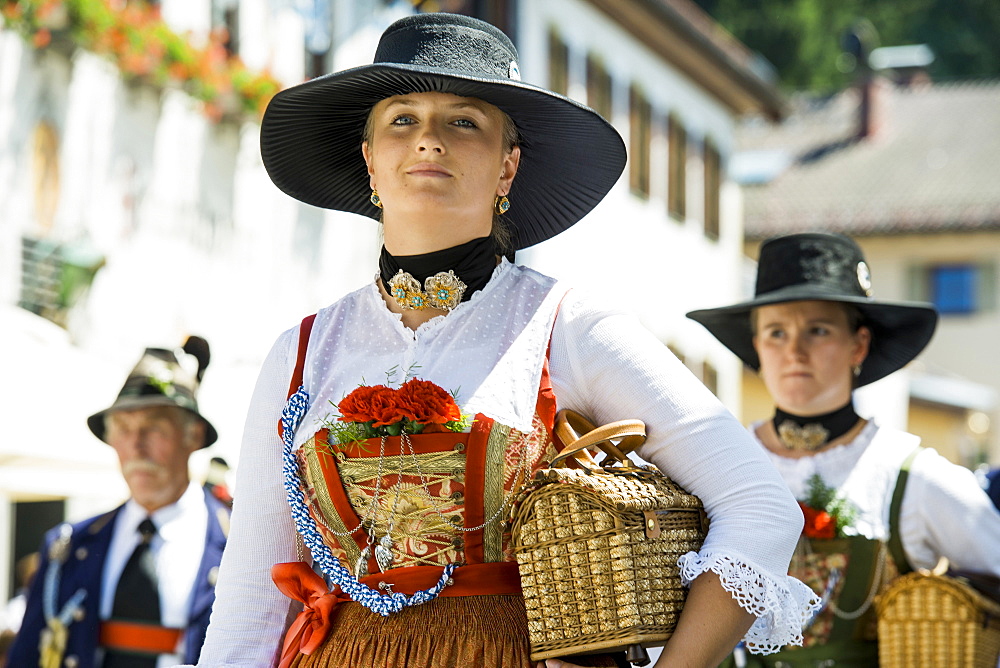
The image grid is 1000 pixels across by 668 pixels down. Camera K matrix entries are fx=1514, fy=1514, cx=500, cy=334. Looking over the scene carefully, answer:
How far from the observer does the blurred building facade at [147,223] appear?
697 cm

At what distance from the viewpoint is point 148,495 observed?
6211 mm

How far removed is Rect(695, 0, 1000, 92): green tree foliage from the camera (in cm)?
3775

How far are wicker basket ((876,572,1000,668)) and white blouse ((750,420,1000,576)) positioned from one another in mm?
162

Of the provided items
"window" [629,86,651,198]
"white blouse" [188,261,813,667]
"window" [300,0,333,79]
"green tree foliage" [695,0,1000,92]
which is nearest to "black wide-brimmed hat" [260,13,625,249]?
"white blouse" [188,261,813,667]

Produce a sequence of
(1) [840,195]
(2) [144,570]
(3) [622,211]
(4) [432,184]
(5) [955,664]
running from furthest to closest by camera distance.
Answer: (1) [840,195] < (3) [622,211] < (2) [144,570] < (5) [955,664] < (4) [432,184]

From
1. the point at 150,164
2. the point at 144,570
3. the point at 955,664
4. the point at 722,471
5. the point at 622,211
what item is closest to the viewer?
the point at 722,471

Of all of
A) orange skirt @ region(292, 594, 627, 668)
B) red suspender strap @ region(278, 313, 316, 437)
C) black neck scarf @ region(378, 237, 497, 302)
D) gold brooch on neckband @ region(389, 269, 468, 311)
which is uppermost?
black neck scarf @ region(378, 237, 497, 302)

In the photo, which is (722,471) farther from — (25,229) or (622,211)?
(622,211)

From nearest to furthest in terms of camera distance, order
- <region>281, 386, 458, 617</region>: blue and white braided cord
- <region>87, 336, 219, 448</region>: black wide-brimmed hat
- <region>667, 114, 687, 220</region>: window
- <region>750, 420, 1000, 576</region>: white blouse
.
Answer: <region>281, 386, 458, 617</region>: blue and white braided cord
<region>750, 420, 1000, 576</region>: white blouse
<region>87, 336, 219, 448</region>: black wide-brimmed hat
<region>667, 114, 687, 220</region>: window

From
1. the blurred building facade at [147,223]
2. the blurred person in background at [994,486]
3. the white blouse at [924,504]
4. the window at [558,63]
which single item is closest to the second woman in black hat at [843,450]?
the white blouse at [924,504]

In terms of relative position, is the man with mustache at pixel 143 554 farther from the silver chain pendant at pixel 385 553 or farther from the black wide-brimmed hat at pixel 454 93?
the silver chain pendant at pixel 385 553

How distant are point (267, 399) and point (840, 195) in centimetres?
3122

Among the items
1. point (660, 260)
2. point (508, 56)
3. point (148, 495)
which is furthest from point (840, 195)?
point (508, 56)

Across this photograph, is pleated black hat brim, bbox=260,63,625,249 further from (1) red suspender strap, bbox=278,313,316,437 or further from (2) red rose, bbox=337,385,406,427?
(2) red rose, bbox=337,385,406,427
